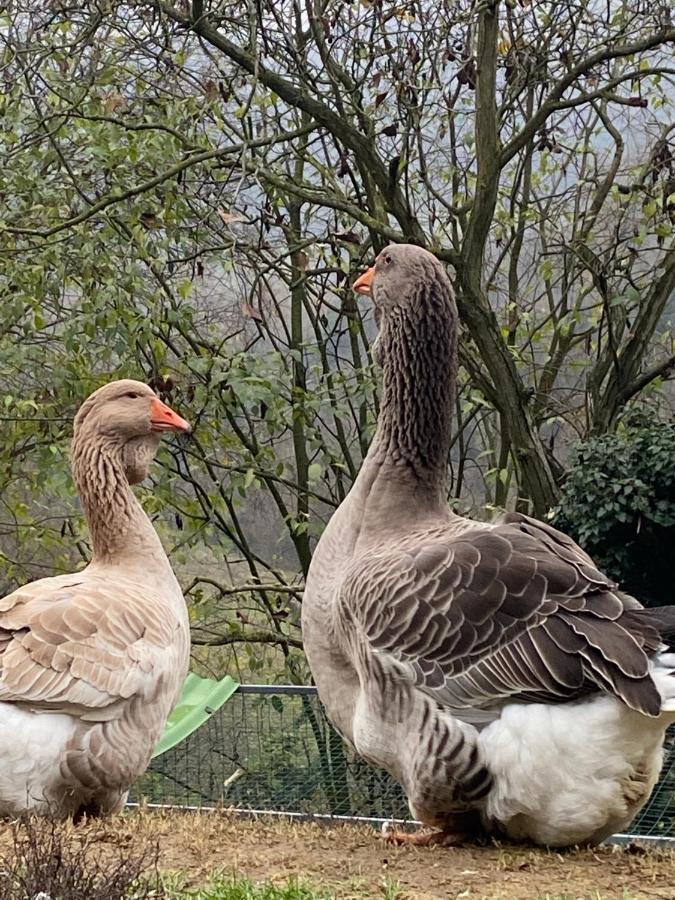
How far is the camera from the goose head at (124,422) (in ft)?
17.9

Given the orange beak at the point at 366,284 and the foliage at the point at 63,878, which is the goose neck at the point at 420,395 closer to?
the orange beak at the point at 366,284

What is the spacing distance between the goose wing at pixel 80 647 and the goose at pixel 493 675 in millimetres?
695

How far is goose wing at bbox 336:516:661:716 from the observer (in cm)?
350

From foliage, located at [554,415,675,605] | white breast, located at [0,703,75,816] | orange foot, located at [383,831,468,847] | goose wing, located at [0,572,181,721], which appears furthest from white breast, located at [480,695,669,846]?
foliage, located at [554,415,675,605]

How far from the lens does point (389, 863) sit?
3.60 m

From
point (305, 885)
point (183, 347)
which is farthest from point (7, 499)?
point (305, 885)

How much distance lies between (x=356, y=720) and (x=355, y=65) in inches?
212

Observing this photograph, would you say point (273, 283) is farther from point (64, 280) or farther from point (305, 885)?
point (305, 885)

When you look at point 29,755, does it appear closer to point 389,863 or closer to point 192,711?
point 389,863

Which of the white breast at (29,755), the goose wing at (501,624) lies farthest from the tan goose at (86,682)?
the goose wing at (501,624)

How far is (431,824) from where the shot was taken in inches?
158

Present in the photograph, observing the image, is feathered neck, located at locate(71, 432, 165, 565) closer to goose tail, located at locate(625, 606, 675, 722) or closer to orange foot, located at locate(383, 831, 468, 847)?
orange foot, located at locate(383, 831, 468, 847)

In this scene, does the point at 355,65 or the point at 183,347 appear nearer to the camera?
the point at 355,65

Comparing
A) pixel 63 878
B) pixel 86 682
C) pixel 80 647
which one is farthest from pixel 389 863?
pixel 80 647
